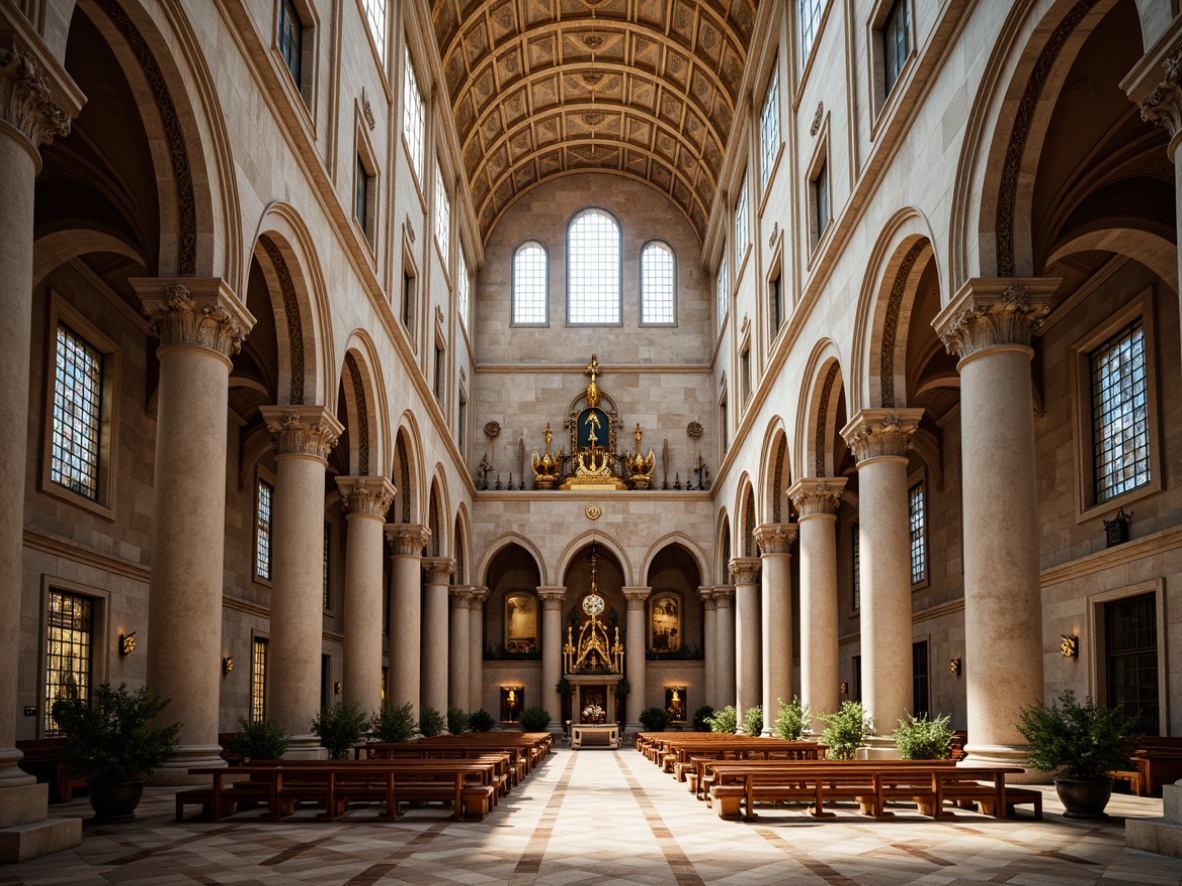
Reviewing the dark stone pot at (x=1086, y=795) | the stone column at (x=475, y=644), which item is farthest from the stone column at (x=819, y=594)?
the stone column at (x=475, y=644)

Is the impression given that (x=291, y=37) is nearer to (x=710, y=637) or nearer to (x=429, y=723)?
(x=429, y=723)

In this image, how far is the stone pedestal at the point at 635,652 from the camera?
46469 millimetres

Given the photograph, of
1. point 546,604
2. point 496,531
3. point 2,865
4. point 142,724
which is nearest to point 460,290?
point 496,531

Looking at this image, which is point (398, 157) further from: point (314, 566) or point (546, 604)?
point (546, 604)

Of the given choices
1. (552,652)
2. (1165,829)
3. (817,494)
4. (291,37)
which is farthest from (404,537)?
(1165,829)

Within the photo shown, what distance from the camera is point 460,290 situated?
45.0 m

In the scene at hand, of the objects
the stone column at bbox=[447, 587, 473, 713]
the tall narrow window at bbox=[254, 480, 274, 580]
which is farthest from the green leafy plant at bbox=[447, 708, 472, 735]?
the tall narrow window at bbox=[254, 480, 274, 580]

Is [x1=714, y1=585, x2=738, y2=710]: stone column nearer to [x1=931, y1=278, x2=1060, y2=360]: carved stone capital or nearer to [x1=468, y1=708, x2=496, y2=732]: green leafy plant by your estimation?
[x1=468, y1=708, x2=496, y2=732]: green leafy plant

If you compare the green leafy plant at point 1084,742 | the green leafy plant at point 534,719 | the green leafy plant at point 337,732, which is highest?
the green leafy plant at point 1084,742

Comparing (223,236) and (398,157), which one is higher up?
(398,157)

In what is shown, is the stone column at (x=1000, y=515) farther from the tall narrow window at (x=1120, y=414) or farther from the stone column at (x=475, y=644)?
the stone column at (x=475, y=644)

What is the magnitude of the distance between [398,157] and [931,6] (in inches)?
605

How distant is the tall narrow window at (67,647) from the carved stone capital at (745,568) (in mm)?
21691

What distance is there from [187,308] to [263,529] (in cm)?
1974
